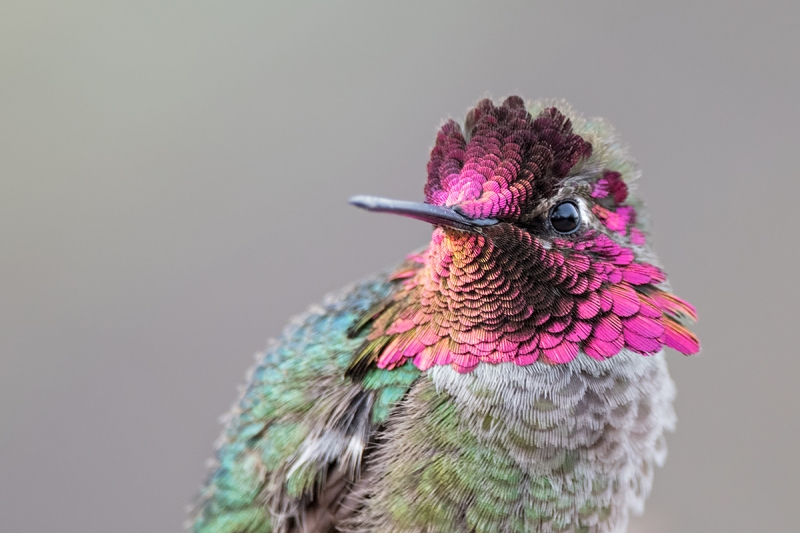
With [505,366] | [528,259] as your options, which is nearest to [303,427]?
[505,366]

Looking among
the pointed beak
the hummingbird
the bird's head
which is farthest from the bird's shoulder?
the pointed beak

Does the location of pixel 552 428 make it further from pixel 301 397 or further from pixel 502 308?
pixel 301 397

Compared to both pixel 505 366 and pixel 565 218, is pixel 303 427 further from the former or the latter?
pixel 565 218

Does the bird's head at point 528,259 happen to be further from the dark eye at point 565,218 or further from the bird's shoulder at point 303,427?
the bird's shoulder at point 303,427

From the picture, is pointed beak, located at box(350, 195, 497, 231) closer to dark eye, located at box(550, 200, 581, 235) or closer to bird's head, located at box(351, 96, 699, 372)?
bird's head, located at box(351, 96, 699, 372)

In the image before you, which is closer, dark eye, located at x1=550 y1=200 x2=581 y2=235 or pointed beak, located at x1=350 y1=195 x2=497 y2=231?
pointed beak, located at x1=350 y1=195 x2=497 y2=231

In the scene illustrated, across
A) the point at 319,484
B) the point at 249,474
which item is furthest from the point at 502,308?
the point at 249,474

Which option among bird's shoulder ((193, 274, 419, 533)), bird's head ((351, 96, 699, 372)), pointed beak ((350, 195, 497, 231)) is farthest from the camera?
bird's shoulder ((193, 274, 419, 533))

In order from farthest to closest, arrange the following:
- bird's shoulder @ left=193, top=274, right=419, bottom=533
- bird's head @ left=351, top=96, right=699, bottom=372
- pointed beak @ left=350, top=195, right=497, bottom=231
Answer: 1. bird's shoulder @ left=193, top=274, right=419, bottom=533
2. bird's head @ left=351, top=96, right=699, bottom=372
3. pointed beak @ left=350, top=195, right=497, bottom=231
